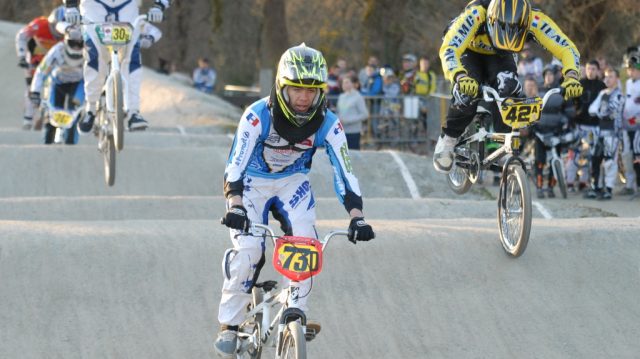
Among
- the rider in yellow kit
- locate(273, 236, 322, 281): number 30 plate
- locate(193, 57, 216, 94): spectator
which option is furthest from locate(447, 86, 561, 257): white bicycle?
locate(193, 57, 216, 94): spectator

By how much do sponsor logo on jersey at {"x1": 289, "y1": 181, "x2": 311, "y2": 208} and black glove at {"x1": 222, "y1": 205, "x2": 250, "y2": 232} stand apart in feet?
2.19

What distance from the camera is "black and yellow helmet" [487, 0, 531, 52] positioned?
9188 mm

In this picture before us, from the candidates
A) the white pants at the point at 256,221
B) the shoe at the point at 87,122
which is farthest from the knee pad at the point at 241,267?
the shoe at the point at 87,122

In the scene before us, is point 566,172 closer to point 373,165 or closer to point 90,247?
point 373,165

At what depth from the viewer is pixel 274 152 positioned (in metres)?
6.64

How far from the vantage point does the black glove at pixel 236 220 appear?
594 centimetres

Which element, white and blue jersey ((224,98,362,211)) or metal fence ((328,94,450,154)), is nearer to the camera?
white and blue jersey ((224,98,362,211))

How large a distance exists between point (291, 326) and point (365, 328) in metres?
2.40

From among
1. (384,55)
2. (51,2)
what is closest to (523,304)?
(384,55)

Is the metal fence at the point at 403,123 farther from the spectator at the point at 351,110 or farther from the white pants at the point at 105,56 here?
the white pants at the point at 105,56

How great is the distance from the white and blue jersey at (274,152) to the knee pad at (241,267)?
380 millimetres

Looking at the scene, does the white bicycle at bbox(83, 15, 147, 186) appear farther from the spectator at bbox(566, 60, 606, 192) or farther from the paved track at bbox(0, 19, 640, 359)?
the spectator at bbox(566, 60, 606, 192)

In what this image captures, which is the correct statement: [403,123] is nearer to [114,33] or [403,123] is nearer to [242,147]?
[114,33]

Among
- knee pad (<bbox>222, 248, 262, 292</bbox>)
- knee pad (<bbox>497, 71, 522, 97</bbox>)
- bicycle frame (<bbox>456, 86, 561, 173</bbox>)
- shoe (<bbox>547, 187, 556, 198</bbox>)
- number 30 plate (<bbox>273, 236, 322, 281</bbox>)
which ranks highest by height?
knee pad (<bbox>497, 71, 522, 97</bbox>)
